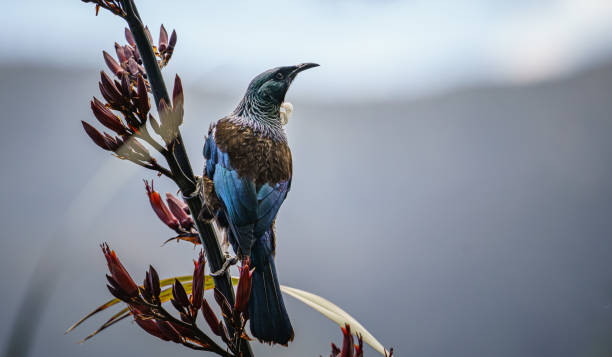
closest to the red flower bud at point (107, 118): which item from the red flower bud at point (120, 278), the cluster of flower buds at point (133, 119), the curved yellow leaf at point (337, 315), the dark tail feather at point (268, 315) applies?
the cluster of flower buds at point (133, 119)

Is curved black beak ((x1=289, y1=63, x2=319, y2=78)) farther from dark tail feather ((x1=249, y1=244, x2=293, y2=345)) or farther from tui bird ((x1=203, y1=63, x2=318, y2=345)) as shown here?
dark tail feather ((x1=249, y1=244, x2=293, y2=345))

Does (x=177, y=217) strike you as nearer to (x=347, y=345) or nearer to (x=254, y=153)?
(x=254, y=153)

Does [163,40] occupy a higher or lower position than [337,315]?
higher

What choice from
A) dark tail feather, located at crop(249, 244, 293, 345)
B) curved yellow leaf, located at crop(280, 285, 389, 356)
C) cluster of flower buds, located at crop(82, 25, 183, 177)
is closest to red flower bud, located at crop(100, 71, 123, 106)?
cluster of flower buds, located at crop(82, 25, 183, 177)

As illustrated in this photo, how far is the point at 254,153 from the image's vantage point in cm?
46

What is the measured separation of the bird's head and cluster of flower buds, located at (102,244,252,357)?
0.28 meters

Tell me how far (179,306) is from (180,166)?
129 millimetres

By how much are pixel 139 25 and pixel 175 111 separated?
3.5 inches

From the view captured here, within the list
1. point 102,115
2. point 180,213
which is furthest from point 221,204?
point 102,115

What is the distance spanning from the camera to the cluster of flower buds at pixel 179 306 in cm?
32

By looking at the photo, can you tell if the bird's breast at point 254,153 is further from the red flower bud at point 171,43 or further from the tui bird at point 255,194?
the red flower bud at point 171,43

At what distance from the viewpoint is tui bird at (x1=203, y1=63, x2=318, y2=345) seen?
1.29 ft

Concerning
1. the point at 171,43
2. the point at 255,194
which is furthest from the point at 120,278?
the point at 171,43

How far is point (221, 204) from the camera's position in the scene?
419mm
